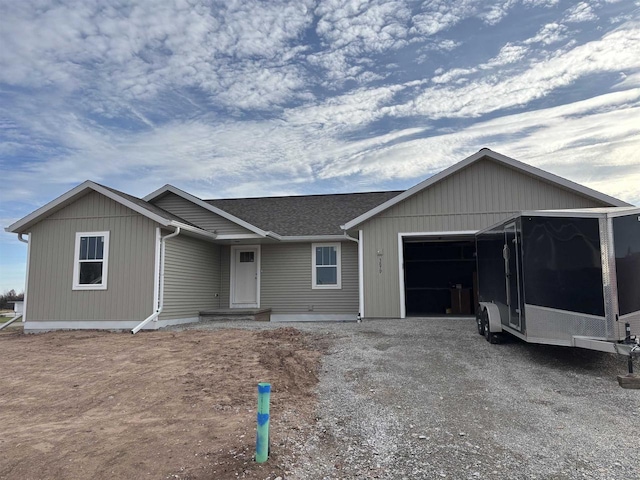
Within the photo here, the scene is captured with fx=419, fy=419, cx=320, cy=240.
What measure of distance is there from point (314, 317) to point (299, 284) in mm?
1291

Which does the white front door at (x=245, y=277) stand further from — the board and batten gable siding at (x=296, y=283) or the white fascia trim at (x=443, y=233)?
the white fascia trim at (x=443, y=233)

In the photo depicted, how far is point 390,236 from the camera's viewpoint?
12531 millimetres

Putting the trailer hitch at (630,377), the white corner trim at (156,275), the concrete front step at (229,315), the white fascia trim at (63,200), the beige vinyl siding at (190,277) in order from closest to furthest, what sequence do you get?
the trailer hitch at (630,377), the white corner trim at (156,275), the white fascia trim at (63,200), the beige vinyl siding at (190,277), the concrete front step at (229,315)

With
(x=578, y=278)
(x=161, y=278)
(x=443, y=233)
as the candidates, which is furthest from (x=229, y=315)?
(x=578, y=278)

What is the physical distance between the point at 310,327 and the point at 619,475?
8.11 metres

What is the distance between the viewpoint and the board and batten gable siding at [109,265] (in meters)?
11.6

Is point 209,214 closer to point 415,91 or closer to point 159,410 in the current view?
point 415,91

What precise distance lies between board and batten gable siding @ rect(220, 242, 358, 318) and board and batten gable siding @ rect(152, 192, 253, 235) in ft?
5.18

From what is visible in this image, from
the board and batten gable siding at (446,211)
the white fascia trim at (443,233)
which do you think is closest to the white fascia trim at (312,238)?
the board and batten gable siding at (446,211)

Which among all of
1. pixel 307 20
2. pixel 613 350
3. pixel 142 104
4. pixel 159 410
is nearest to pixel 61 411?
pixel 159 410

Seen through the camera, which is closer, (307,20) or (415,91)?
(307,20)

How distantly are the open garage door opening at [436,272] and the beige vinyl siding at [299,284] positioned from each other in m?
3.47

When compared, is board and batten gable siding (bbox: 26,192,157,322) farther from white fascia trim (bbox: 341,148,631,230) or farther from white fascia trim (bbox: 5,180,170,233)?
white fascia trim (bbox: 341,148,631,230)

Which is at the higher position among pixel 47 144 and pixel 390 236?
pixel 47 144
